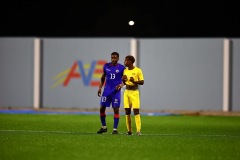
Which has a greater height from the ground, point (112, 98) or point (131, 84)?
point (131, 84)

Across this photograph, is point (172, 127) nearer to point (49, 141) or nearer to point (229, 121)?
point (229, 121)

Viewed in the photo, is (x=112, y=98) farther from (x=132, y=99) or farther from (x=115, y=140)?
(x=115, y=140)

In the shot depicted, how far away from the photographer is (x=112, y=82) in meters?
19.1

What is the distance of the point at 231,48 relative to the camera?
3133 cm

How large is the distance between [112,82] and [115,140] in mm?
2641

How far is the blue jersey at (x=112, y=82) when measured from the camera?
19.0 metres

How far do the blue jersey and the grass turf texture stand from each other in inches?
36.3
